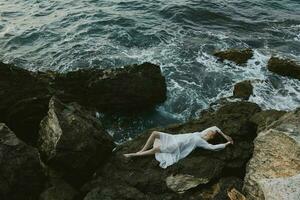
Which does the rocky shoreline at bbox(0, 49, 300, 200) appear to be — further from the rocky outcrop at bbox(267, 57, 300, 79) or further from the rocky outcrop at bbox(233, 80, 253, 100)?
the rocky outcrop at bbox(267, 57, 300, 79)

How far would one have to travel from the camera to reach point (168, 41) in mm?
22203

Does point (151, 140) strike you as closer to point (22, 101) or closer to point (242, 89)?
point (22, 101)

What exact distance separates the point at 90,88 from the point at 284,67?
27.4 feet

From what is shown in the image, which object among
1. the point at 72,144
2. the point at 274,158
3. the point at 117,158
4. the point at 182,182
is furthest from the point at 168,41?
the point at 274,158

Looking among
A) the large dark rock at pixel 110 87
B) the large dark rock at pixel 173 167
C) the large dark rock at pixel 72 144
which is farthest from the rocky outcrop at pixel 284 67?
the large dark rock at pixel 72 144

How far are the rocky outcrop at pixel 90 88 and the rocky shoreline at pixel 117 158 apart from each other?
0.05 m

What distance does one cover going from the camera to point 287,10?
26.9m

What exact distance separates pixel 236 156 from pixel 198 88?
6.60m

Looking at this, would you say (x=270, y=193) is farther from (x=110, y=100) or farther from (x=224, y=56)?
(x=224, y=56)

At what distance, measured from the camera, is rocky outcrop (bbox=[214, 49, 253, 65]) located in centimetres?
1982

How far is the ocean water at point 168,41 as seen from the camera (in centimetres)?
1727

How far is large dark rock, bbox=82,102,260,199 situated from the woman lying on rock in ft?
0.47

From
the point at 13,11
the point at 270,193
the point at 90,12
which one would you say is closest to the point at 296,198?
the point at 270,193

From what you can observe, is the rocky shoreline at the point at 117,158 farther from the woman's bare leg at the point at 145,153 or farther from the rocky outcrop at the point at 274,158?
the woman's bare leg at the point at 145,153
